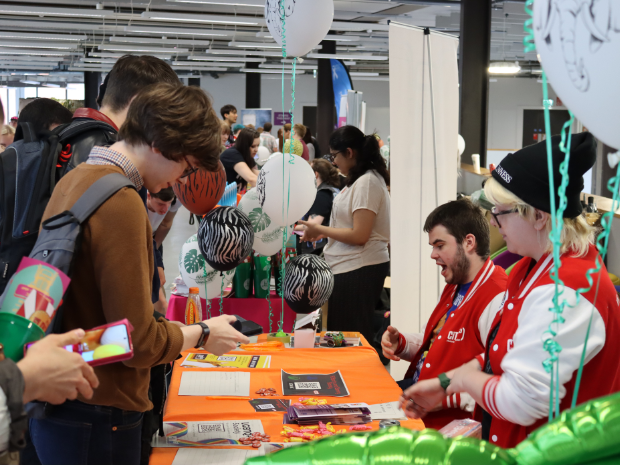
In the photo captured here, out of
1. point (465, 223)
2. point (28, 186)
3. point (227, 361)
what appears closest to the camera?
point (28, 186)

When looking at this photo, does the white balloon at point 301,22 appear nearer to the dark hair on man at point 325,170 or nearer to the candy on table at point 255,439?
the candy on table at point 255,439

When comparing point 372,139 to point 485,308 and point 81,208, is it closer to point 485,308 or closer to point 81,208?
point 485,308

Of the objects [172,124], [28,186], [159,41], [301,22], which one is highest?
[159,41]

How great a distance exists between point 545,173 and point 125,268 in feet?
2.90

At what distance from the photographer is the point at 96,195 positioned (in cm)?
117

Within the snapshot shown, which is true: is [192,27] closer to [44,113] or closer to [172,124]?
[44,113]

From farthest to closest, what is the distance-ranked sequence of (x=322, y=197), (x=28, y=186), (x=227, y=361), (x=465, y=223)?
1. (x=322, y=197)
2. (x=227, y=361)
3. (x=465, y=223)
4. (x=28, y=186)

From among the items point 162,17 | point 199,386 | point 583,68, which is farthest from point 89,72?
point 583,68

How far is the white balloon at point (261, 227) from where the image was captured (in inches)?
119

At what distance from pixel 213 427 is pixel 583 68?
4.55 ft

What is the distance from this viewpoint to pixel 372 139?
348 cm

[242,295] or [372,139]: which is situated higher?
[372,139]

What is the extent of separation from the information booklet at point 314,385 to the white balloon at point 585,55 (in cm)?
142

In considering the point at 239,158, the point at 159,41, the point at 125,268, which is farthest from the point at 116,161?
the point at 159,41
